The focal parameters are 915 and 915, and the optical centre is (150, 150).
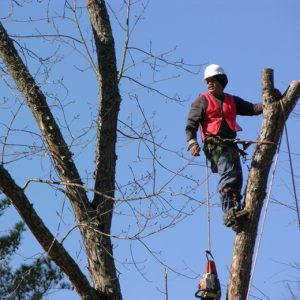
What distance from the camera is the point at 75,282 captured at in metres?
6.55

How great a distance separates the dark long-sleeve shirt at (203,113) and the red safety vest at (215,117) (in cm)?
3

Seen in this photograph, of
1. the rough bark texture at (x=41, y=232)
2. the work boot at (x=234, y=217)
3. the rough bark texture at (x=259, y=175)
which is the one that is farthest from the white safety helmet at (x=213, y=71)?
the rough bark texture at (x=41, y=232)

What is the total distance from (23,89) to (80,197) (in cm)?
101

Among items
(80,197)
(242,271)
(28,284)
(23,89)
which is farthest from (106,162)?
(28,284)

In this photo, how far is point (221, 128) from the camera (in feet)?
23.5

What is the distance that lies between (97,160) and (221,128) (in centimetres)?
102

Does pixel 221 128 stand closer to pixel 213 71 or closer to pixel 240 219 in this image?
pixel 213 71

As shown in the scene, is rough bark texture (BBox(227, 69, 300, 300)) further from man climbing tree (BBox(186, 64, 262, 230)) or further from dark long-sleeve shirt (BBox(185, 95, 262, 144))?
dark long-sleeve shirt (BBox(185, 95, 262, 144))

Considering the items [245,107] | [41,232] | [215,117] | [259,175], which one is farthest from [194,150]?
[41,232]

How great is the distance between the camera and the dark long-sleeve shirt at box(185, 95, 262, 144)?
7.09 m

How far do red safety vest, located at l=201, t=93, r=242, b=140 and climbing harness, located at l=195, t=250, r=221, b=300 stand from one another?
3.35 feet

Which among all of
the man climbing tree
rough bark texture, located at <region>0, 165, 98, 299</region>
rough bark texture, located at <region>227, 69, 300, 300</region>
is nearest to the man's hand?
the man climbing tree

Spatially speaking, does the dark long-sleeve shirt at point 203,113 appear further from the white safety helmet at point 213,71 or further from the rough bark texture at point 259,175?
the rough bark texture at point 259,175

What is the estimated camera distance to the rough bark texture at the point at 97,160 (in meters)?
6.85
